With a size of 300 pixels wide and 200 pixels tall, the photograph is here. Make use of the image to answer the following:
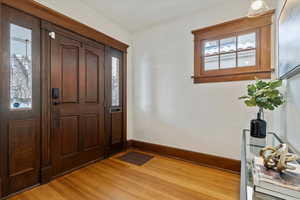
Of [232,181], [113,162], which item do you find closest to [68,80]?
[113,162]

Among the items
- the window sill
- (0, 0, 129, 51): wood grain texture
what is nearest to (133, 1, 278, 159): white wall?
the window sill

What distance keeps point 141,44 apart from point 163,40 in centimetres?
54

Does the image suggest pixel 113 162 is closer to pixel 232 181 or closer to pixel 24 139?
pixel 24 139

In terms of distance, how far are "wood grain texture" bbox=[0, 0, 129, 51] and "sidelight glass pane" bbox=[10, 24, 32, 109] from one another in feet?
0.75

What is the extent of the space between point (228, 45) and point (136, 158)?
7.98 feet

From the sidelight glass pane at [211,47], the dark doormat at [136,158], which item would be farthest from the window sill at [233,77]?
the dark doormat at [136,158]

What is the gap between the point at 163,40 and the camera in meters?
2.78

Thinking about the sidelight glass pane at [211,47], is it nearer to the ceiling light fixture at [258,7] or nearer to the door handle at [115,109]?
the ceiling light fixture at [258,7]

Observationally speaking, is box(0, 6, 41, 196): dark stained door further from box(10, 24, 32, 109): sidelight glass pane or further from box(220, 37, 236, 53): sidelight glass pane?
box(220, 37, 236, 53): sidelight glass pane

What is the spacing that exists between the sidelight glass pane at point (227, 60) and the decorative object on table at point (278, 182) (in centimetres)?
177

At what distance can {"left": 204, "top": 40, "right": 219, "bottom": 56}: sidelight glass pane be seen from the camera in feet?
7.53

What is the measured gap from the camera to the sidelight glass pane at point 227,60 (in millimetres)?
2158

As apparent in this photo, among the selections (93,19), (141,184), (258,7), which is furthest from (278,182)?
(93,19)

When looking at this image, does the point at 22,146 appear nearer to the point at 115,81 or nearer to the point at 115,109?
the point at 115,109
